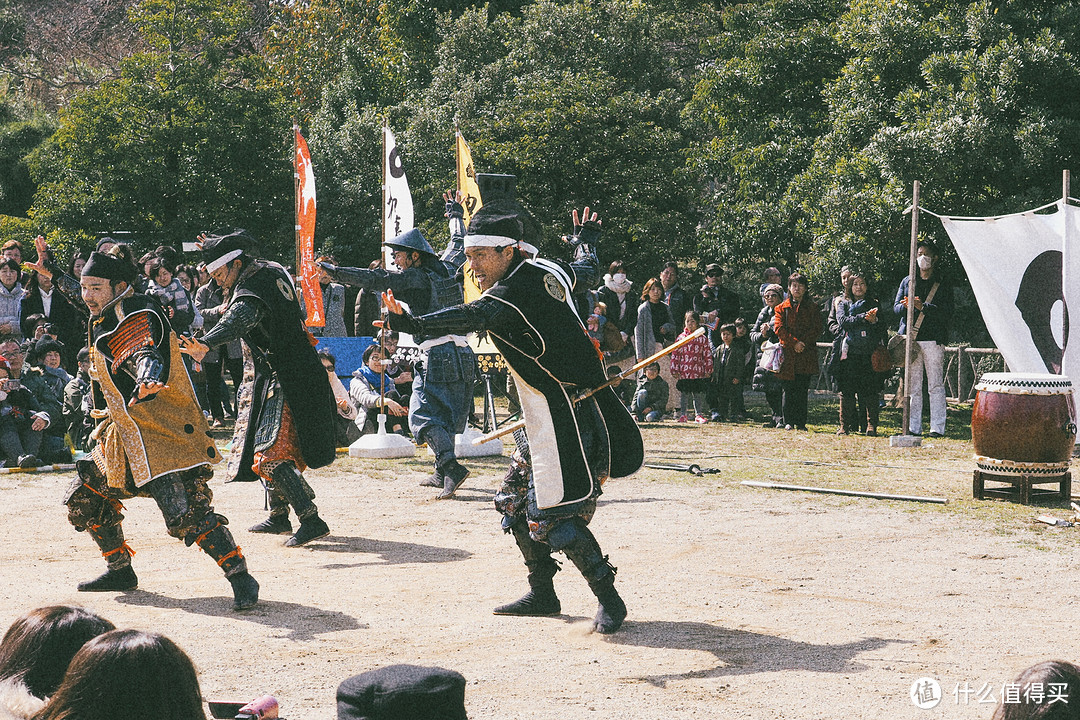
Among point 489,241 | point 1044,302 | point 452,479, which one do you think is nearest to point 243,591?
point 489,241

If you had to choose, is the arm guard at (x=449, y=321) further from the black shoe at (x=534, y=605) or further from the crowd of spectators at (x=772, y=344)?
the crowd of spectators at (x=772, y=344)

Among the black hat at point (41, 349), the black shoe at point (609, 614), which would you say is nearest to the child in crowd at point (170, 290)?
the black hat at point (41, 349)

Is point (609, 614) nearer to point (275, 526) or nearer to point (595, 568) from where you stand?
point (595, 568)

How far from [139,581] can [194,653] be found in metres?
1.52

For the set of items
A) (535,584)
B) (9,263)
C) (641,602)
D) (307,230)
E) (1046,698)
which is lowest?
(641,602)

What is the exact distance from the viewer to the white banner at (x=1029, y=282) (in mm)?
10719

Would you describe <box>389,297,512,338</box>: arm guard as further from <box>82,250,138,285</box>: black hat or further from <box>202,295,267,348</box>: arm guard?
<box>82,250,138,285</box>: black hat

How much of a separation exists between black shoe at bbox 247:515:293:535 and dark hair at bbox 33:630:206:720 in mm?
5209

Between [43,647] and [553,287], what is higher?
[553,287]

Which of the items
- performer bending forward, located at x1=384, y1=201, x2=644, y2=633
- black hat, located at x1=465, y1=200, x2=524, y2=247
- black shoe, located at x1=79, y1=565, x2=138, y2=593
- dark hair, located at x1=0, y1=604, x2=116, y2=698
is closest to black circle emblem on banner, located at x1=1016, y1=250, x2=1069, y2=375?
performer bending forward, located at x1=384, y1=201, x2=644, y2=633

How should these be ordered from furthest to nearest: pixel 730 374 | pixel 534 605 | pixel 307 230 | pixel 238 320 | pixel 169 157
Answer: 1. pixel 169 157
2. pixel 730 374
3. pixel 307 230
4. pixel 238 320
5. pixel 534 605

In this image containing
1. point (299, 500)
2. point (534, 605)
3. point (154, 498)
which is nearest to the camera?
point (534, 605)

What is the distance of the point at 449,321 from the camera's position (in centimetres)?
487

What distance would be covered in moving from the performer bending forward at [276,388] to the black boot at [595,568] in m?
2.09
